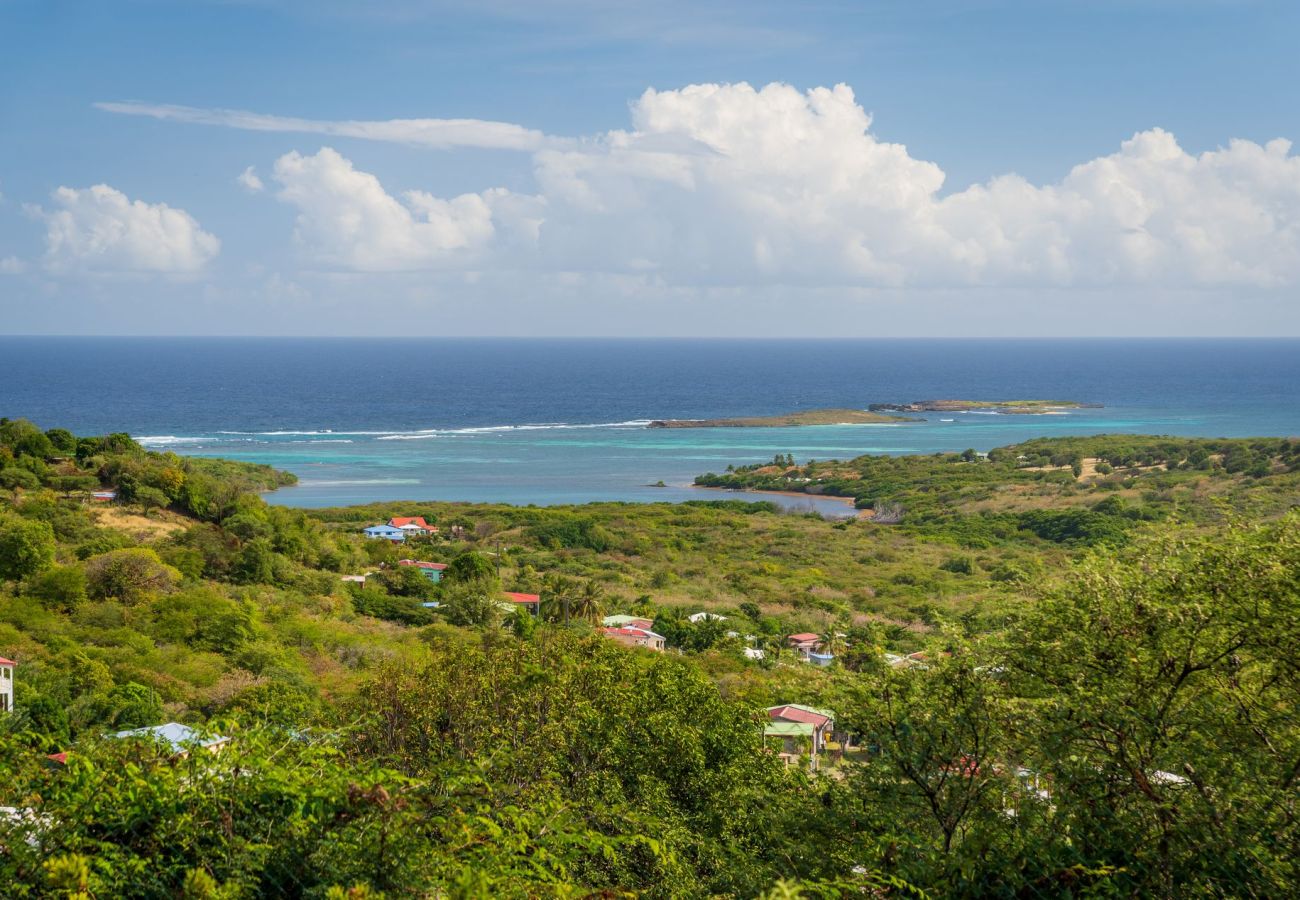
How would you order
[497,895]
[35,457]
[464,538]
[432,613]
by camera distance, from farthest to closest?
[464,538], [35,457], [432,613], [497,895]

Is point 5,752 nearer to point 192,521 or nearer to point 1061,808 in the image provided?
point 1061,808

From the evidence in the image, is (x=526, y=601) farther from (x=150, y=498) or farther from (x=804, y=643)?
(x=150, y=498)

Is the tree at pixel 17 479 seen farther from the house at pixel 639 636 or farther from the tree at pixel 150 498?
the house at pixel 639 636

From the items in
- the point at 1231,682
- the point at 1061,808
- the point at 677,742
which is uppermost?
the point at 1231,682

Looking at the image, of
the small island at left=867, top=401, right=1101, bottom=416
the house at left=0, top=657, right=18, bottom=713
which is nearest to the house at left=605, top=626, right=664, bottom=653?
the house at left=0, top=657, right=18, bottom=713

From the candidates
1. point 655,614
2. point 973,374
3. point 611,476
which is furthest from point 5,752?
point 973,374

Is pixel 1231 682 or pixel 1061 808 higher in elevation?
pixel 1231 682
